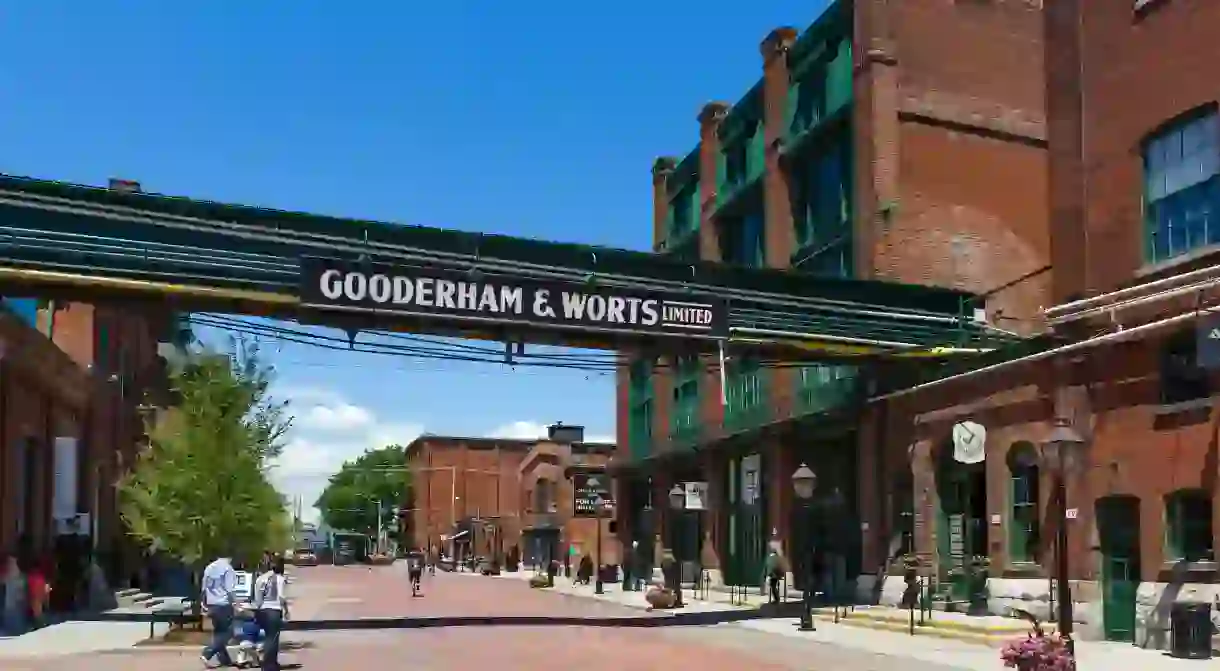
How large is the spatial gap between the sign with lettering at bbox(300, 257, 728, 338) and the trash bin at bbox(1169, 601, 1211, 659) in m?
11.5

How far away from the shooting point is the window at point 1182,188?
2278cm

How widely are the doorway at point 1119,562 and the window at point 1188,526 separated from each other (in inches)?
38.7

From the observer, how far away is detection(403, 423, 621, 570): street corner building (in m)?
79.8

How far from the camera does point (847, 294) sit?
32094mm


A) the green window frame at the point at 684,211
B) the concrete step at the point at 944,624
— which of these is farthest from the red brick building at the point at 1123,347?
the green window frame at the point at 684,211

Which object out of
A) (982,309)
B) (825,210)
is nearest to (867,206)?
(825,210)

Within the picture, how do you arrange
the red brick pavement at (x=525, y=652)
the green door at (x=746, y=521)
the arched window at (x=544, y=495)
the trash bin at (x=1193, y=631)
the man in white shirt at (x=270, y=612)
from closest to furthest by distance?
the man in white shirt at (x=270, y=612) → the red brick pavement at (x=525, y=652) → the trash bin at (x=1193, y=631) → the green door at (x=746, y=521) → the arched window at (x=544, y=495)

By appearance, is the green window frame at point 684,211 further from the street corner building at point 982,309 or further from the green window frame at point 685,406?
the green window frame at point 685,406

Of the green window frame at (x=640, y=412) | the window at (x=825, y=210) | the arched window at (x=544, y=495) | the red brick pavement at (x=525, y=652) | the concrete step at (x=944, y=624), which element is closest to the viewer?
the red brick pavement at (x=525, y=652)

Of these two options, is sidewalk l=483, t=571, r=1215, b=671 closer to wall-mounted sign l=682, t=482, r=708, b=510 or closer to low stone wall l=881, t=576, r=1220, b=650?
low stone wall l=881, t=576, r=1220, b=650

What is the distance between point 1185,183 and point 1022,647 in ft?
41.5

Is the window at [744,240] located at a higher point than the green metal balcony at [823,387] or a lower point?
higher

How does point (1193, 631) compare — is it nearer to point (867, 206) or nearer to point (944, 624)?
point (944, 624)

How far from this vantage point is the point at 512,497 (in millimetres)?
114938
